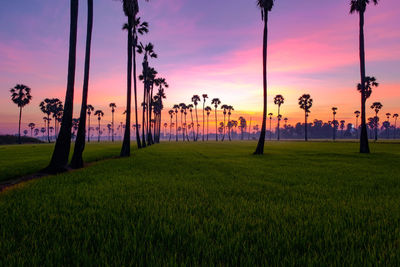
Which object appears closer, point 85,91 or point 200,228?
point 200,228

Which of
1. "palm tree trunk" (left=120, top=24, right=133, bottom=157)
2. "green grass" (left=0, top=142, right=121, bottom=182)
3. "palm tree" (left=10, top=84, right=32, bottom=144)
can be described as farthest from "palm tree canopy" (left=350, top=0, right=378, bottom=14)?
"palm tree" (left=10, top=84, right=32, bottom=144)

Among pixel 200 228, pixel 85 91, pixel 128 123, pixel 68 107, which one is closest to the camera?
pixel 200 228

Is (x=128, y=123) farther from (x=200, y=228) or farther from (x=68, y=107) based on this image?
(x=200, y=228)

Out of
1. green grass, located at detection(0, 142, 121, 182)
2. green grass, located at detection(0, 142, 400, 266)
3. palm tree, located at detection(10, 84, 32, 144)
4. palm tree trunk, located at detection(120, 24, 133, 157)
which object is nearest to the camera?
green grass, located at detection(0, 142, 400, 266)

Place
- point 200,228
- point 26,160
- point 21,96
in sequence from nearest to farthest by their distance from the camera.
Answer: point 200,228 < point 26,160 < point 21,96

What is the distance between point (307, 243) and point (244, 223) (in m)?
1.11

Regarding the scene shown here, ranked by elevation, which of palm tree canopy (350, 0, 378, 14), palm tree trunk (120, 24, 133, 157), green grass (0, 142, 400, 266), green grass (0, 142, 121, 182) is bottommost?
green grass (0, 142, 121, 182)

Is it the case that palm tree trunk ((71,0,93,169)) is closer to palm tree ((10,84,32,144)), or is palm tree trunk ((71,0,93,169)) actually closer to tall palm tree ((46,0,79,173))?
tall palm tree ((46,0,79,173))

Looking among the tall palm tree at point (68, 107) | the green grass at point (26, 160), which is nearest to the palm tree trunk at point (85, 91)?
the tall palm tree at point (68, 107)

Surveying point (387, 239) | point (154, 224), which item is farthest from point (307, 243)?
point (154, 224)

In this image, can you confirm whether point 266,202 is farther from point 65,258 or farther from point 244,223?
point 65,258

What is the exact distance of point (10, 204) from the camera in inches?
199

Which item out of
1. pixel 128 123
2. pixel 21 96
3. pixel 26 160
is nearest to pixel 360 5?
pixel 128 123

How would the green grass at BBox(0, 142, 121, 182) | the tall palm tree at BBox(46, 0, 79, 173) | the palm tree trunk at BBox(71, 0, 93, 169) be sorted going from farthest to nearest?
the palm tree trunk at BBox(71, 0, 93, 169) < the tall palm tree at BBox(46, 0, 79, 173) < the green grass at BBox(0, 142, 121, 182)
